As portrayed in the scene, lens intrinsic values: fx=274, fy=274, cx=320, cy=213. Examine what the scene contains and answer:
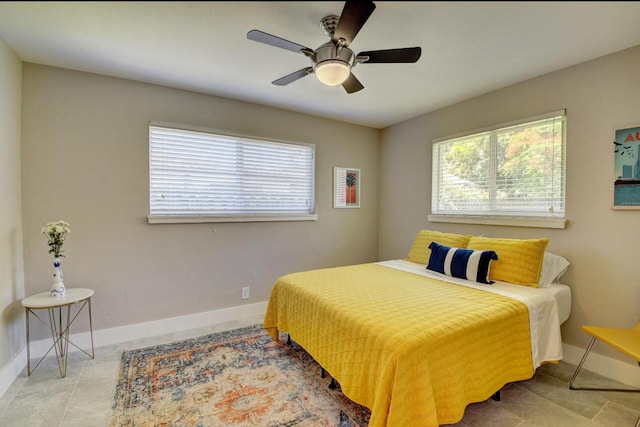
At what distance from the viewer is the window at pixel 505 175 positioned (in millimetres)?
2320

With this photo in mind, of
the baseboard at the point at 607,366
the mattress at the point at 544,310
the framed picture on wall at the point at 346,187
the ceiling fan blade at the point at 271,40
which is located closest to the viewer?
the ceiling fan blade at the point at 271,40

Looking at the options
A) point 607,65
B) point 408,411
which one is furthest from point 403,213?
point 408,411

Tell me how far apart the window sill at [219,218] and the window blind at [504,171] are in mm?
1661

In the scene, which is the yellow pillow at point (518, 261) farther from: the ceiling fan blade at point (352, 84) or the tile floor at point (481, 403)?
the ceiling fan blade at point (352, 84)

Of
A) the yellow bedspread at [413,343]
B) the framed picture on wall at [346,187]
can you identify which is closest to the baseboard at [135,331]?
the yellow bedspread at [413,343]

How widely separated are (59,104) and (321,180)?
259 centimetres

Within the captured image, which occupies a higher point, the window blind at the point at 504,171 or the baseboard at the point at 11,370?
the window blind at the point at 504,171

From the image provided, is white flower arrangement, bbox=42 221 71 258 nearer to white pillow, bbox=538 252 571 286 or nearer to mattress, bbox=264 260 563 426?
mattress, bbox=264 260 563 426

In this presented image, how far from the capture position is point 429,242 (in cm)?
291

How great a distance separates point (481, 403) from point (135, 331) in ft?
9.39

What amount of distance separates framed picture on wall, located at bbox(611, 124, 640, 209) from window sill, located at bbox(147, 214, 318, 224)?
2694mm

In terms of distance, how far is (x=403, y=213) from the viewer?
3707mm

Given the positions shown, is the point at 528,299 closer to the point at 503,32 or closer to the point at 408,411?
the point at 408,411

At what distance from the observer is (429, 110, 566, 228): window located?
7.61 feet
